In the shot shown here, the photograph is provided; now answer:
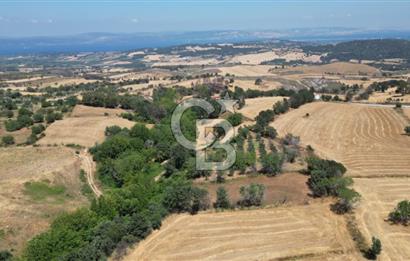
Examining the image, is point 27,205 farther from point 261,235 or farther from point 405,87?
point 405,87

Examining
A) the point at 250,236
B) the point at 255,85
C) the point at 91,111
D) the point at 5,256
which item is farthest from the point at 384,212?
the point at 255,85

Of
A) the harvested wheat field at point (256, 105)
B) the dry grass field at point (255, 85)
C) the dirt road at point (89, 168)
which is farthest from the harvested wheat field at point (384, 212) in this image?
the dry grass field at point (255, 85)

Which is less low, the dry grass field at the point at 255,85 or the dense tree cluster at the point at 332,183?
the dense tree cluster at the point at 332,183

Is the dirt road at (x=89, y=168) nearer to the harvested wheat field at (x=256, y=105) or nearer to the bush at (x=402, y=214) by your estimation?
the bush at (x=402, y=214)

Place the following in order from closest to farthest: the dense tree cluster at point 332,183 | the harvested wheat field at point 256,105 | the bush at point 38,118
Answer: the dense tree cluster at point 332,183, the bush at point 38,118, the harvested wheat field at point 256,105

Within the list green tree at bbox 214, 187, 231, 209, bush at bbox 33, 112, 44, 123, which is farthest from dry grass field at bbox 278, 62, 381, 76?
green tree at bbox 214, 187, 231, 209

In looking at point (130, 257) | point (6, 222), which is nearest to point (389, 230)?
point (130, 257)

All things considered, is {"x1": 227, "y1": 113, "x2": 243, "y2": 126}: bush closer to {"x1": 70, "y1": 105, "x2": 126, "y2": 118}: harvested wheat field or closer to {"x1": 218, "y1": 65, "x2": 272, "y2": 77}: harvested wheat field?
{"x1": 70, "y1": 105, "x2": 126, "y2": 118}: harvested wheat field
